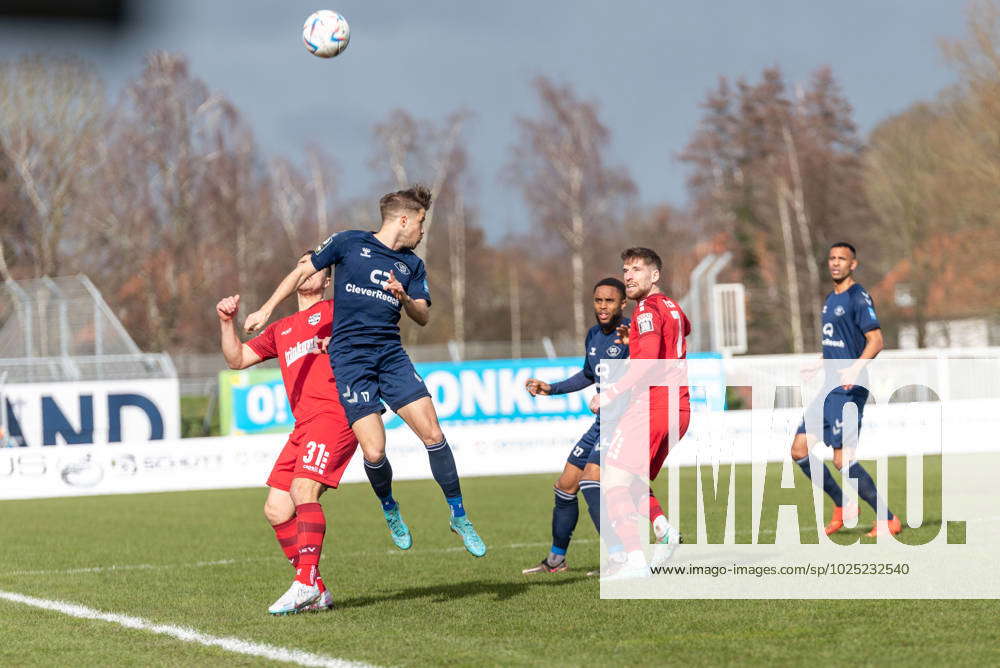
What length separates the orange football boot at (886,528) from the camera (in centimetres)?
1024

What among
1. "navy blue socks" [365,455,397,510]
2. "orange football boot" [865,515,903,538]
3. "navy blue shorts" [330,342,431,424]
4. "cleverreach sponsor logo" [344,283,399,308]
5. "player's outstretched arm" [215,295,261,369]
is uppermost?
"cleverreach sponsor logo" [344,283,399,308]

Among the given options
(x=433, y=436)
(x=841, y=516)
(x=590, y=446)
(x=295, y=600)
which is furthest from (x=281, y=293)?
(x=841, y=516)

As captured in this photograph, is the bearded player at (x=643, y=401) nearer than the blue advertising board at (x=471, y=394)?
Yes

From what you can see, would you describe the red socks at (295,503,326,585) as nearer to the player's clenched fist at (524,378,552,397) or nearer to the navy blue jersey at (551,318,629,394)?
the player's clenched fist at (524,378,552,397)

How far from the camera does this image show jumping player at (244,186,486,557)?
7355mm

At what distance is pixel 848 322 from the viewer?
35.4ft

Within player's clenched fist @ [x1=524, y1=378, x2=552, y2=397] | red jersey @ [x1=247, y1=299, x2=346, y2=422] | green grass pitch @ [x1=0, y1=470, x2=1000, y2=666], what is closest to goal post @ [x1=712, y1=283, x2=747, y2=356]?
green grass pitch @ [x1=0, y1=470, x2=1000, y2=666]

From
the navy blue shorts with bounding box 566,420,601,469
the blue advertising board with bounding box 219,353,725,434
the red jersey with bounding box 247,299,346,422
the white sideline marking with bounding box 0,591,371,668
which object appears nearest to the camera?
the white sideline marking with bounding box 0,591,371,668

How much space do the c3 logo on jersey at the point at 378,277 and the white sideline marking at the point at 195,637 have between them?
7.04 ft

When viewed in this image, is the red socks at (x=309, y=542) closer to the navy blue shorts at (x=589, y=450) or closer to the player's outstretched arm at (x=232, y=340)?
the player's outstretched arm at (x=232, y=340)

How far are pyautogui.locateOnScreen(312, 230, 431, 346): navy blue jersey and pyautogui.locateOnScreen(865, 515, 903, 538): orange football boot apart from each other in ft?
15.8

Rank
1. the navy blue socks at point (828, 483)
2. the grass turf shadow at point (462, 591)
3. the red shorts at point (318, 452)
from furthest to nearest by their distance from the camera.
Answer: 1. the navy blue socks at point (828, 483)
2. the grass turf shadow at point (462, 591)
3. the red shorts at point (318, 452)

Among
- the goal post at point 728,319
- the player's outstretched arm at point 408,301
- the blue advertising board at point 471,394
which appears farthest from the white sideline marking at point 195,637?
the goal post at point 728,319

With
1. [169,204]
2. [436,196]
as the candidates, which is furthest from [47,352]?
[436,196]
